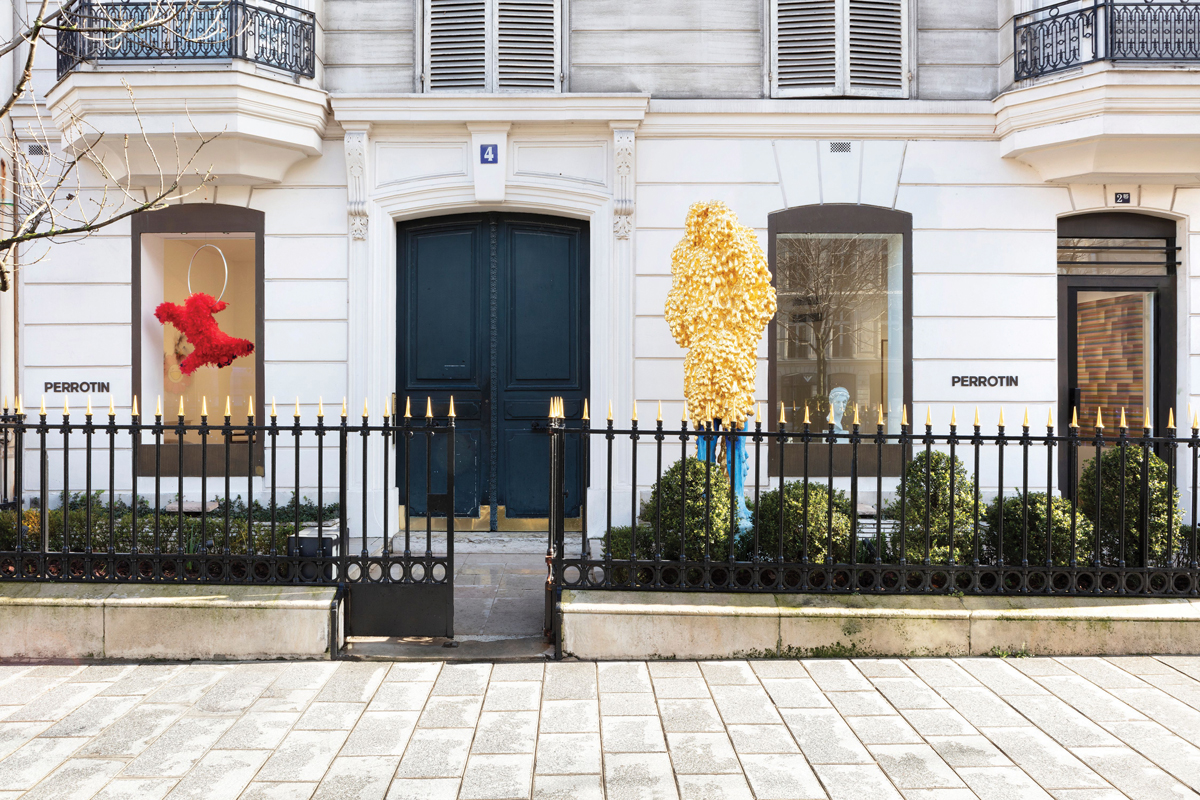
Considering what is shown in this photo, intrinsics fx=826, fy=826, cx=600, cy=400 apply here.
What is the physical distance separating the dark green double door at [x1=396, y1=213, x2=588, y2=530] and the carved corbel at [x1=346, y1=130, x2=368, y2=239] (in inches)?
21.7

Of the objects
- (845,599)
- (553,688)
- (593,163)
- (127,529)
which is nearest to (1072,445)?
(845,599)

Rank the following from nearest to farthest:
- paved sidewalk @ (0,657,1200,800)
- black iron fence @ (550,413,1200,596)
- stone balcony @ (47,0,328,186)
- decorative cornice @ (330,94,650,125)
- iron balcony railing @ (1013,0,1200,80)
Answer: paved sidewalk @ (0,657,1200,800)
black iron fence @ (550,413,1200,596)
stone balcony @ (47,0,328,186)
iron balcony railing @ (1013,0,1200,80)
decorative cornice @ (330,94,650,125)

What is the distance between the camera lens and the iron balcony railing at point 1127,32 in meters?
8.44

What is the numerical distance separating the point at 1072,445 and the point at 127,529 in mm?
6586

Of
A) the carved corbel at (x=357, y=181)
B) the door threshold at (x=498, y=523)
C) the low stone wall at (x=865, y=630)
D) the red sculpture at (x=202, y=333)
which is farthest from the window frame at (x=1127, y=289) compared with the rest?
the red sculpture at (x=202, y=333)

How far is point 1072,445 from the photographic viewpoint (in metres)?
5.32

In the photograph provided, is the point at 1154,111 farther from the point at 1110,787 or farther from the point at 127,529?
the point at 127,529

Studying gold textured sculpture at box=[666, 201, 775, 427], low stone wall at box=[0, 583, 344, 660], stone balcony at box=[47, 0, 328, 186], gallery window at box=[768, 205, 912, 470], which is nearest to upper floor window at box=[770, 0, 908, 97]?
gallery window at box=[768, 205, 912, 470]

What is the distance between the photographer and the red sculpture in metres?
9.11

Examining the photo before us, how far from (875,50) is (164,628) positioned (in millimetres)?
8915

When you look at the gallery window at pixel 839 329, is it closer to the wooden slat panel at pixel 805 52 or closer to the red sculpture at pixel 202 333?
the wooden slat panel at pixel 805 52

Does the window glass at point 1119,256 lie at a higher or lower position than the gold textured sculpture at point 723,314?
higher

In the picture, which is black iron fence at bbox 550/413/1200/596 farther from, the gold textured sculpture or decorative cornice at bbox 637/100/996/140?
decorative cornice at bbox 637/100/996/140

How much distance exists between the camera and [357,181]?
9000 millimetres
